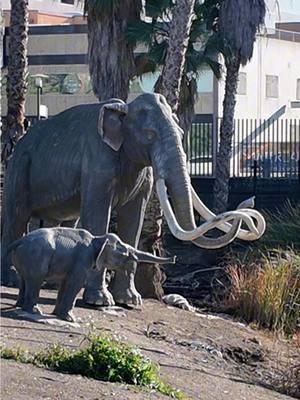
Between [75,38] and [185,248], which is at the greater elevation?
[75,38]

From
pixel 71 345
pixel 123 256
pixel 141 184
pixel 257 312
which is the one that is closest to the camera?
pixel 71 345

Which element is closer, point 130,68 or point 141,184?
point 141,184

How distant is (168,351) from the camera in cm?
1198

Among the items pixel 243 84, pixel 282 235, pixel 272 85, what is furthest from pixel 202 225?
pixel 272 85

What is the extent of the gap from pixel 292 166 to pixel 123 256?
76.1 ft

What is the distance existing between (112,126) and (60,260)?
2.06 metres

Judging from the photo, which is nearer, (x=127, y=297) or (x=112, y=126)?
(x=112, y=126)

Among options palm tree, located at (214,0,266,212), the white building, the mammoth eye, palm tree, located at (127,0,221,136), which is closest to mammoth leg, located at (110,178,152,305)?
the mammoth eye

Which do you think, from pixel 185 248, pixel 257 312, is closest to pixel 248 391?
pixel 257 312

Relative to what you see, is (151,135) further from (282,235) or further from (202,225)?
(282,235)

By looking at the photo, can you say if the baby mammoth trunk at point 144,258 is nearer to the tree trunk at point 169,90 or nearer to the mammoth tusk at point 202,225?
the mammoth tusk at point 202,225

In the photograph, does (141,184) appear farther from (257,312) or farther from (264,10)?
(264,10)

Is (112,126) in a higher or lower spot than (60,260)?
higher

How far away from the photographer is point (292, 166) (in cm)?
3500
